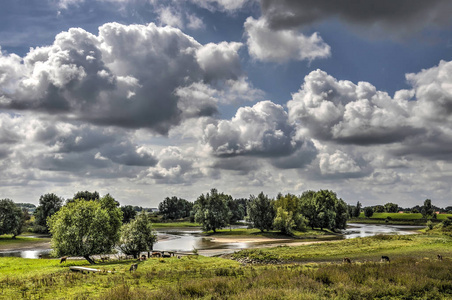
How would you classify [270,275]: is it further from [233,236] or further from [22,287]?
[233,236]

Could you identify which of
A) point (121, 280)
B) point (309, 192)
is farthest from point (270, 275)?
point (309, 192)

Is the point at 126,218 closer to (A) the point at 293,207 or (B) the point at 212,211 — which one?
(B) the point at 212,211

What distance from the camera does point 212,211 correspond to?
119 meters

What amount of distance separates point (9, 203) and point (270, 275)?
10530 centimetres

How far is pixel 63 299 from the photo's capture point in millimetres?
19000

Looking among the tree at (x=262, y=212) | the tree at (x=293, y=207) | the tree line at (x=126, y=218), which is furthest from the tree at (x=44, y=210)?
the tree at (x=293, y=207)

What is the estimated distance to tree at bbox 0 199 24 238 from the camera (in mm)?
94750

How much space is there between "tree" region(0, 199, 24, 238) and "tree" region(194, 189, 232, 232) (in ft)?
191

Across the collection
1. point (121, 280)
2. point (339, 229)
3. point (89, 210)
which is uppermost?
point (89, 210)

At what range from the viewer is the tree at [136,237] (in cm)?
4753

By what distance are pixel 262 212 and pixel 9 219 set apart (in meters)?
82.0

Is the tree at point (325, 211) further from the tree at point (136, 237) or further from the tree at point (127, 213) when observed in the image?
the tree at point (127, 213)

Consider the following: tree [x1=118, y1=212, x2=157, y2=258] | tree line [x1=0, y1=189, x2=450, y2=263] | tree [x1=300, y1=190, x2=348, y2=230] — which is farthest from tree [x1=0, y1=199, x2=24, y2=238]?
tree [x1=300, y1=190, x2=348, y2=230]

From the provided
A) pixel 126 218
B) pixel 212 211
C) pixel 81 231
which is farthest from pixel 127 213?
pixel 81 231
